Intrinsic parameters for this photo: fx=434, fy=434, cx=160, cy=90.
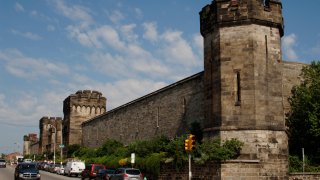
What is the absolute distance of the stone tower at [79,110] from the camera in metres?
79.7

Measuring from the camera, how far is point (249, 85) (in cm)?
2734

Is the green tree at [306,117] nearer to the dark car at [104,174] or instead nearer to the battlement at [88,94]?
the dark car at [104,174]

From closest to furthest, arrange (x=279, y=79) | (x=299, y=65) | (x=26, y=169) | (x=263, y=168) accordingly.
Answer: (x=263, y=168) < (x=279, y=79) < (x=26, y=169) < (x=299, y=65)

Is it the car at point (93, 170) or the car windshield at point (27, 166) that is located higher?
the car windshield at point (27, 166)

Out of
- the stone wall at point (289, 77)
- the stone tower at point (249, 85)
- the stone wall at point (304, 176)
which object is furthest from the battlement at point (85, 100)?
the stone wall at point (304, 176)

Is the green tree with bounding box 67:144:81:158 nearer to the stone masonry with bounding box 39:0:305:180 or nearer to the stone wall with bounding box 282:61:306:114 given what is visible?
the stone masonry with bounding box 39:0:305:180

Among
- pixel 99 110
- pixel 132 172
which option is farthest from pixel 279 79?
pixel 99 110

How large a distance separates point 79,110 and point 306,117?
183 ft

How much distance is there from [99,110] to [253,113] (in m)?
57.9

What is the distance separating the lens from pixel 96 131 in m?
65.8

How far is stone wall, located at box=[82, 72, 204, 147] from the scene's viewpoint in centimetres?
3481

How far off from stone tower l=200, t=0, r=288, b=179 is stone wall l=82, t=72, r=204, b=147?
505 cm

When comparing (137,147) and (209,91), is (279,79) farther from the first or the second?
(137,147)

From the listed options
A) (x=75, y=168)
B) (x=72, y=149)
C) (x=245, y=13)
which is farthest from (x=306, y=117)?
(x=72, y=149)
